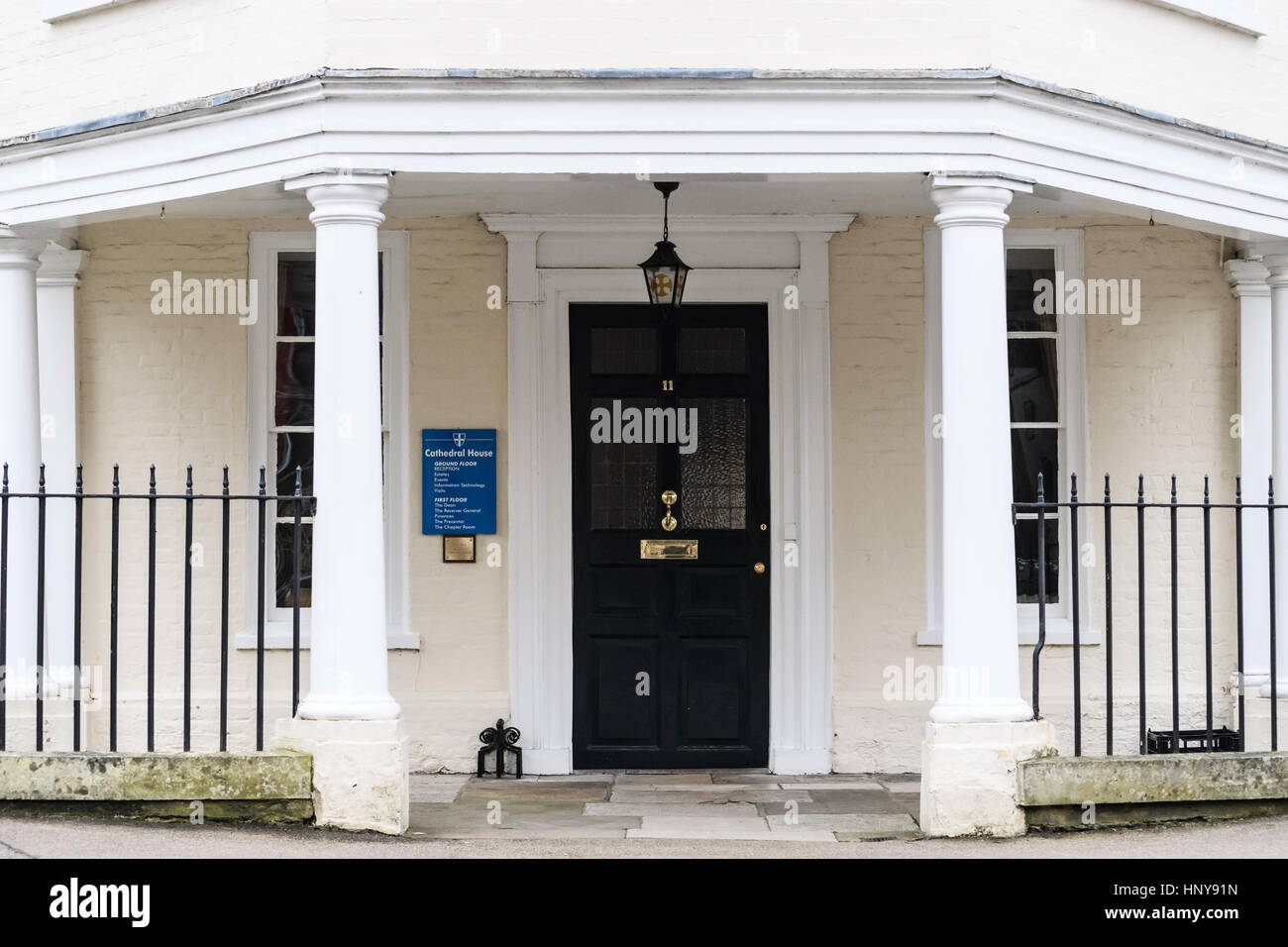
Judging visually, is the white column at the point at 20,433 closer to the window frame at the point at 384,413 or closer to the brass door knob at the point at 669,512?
the window frame at the point at 384,413

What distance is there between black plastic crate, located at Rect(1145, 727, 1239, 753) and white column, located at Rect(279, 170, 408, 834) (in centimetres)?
438

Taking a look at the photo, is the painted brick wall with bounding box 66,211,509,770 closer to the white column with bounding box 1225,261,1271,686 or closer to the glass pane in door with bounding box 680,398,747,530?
the glass pane in door with bounding box 680,398,747,530

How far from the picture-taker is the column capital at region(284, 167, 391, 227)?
22.5ft

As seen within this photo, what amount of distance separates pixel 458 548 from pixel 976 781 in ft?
11.1

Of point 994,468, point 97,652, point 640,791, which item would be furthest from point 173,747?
point 994,468

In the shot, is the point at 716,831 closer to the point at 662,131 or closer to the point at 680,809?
A: the point at 680,809

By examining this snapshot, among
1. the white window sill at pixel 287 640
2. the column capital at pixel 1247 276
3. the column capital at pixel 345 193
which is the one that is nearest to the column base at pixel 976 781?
the white window sill at pixel 287 640

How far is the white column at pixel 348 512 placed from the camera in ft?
22.2

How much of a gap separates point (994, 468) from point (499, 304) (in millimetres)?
3255

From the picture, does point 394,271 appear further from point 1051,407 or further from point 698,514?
point 1051,407

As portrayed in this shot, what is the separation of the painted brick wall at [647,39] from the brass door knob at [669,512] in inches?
107

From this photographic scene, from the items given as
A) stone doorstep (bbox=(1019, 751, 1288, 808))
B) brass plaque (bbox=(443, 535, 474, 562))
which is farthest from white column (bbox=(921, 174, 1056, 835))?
brass plaque (bbox=(443, 535, 474, 562))

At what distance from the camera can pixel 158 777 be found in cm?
676

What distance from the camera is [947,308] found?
6965 millimetres
